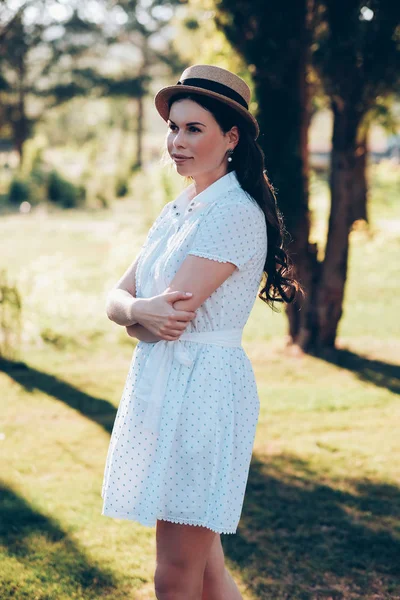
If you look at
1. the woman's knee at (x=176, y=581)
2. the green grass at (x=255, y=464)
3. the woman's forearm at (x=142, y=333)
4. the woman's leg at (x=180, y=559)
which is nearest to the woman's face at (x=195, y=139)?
the woman's forearm at (x=142, y=333)

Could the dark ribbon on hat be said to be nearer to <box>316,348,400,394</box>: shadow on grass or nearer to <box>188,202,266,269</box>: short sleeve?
<box>188,202,266,269</box>: short sleeve

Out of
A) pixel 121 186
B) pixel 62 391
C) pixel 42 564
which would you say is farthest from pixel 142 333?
pixel 121 186

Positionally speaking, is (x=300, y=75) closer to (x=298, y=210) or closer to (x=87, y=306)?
(x=298, y=210)

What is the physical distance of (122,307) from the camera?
2.40m

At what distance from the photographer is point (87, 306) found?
30.4ft

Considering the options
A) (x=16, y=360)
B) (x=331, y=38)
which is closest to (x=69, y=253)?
(x=16, y=360)

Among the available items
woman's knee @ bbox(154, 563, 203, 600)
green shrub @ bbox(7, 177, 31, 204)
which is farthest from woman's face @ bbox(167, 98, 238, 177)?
green shrub @ bbox(7, 177, 31, 204)

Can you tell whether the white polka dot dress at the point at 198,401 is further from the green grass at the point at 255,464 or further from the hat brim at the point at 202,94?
the green grass at the point at 255,464

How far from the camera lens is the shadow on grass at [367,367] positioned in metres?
6.45

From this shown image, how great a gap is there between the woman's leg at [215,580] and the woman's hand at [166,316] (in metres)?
0.79

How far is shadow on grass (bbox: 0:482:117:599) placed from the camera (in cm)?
320

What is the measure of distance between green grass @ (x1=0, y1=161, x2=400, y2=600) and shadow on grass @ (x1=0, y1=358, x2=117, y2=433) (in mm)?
17

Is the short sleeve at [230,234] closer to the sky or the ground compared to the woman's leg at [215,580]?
closer to the sky

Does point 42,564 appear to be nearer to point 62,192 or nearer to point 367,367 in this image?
point 367,367
